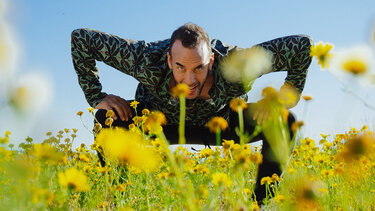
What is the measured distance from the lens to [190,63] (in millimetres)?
2180

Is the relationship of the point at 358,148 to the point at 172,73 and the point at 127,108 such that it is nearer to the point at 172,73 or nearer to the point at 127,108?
the point at 172,73

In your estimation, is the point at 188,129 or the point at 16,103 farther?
the point at 188,129

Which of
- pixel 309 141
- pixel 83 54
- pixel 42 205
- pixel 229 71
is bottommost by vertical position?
pixel 309 141

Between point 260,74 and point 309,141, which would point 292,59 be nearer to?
point 260,74

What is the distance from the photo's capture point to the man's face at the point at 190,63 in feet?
7.14

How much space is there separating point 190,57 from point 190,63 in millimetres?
36

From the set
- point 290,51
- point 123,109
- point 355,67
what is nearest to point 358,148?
point 355,67

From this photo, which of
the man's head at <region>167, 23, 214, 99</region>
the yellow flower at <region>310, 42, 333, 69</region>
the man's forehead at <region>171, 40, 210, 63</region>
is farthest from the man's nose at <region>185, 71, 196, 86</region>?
the yellow flower at <region>310, 42, 333, 69</region>

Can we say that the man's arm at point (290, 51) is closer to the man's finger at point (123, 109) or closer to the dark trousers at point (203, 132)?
the dark trousers at point (203, 132)

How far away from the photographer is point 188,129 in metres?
2.69

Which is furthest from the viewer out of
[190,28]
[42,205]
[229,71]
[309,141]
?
[229,71]

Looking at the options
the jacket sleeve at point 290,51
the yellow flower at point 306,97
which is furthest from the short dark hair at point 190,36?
the yellow flower at point 306,97

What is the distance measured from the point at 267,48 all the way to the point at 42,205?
1.95m

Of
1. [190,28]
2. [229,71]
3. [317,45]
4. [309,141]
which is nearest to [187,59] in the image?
[190,28]
